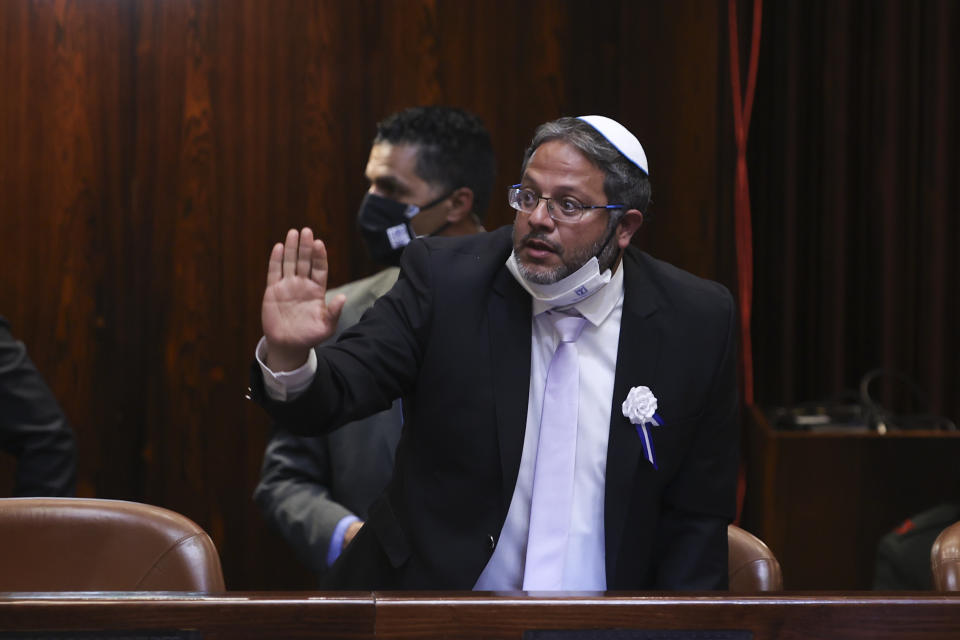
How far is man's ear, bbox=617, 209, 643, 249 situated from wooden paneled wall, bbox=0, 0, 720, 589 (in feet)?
5.04

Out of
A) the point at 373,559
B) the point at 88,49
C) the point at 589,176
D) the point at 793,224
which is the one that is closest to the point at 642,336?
the point at 589,176

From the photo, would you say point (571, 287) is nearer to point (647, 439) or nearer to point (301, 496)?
point (647, 439)

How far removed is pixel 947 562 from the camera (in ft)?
6.49

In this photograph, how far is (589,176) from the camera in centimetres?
212

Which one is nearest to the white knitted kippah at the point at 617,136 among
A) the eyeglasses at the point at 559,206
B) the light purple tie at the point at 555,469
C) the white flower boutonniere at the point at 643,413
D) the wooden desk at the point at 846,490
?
the eyeglasses at the point at 559,206

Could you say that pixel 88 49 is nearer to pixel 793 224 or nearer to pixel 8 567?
pixel 8 567

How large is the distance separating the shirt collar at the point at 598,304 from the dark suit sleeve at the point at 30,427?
1.35 metres

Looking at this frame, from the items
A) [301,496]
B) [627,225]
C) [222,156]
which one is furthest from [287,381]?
[222,156]

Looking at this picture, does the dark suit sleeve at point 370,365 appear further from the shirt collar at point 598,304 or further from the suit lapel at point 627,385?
the suit lapel at point 627,385

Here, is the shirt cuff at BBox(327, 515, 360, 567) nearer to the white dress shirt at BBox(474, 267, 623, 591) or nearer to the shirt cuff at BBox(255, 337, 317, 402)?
the white dress shirt at BBox(474, 267, 623, 591)

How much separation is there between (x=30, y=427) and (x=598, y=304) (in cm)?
147

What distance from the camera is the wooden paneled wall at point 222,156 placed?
11.9 ft
